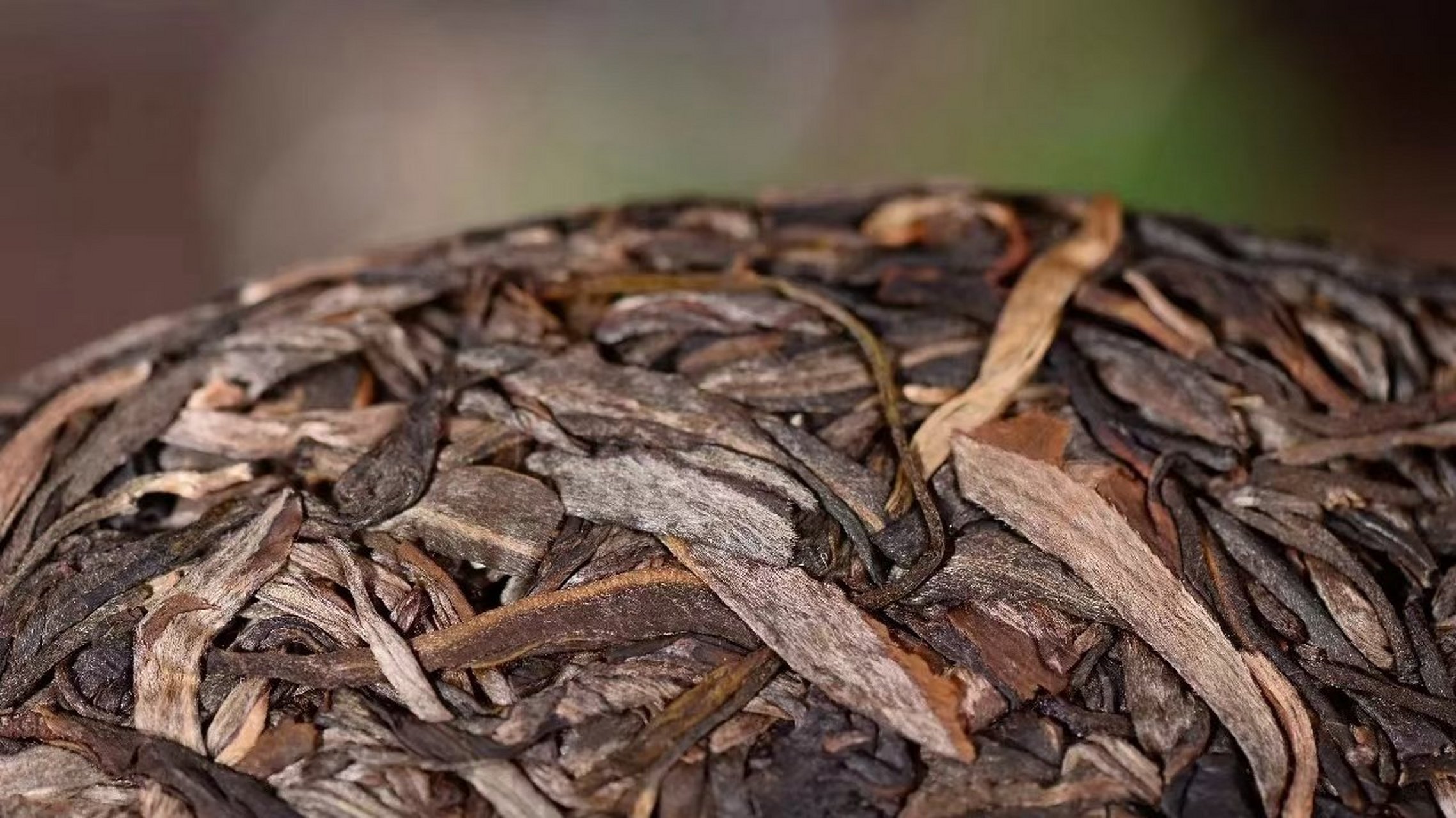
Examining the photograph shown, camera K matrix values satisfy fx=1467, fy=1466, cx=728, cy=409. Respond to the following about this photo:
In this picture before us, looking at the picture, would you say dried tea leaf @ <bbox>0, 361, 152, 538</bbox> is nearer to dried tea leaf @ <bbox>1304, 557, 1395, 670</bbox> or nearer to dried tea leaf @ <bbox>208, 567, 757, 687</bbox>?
dried tea leaf @ <bbox>208, 567, 757, 687</bbox>

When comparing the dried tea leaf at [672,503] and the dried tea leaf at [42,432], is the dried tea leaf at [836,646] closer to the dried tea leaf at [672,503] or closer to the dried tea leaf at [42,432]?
the dried tea leaf at [672,503]

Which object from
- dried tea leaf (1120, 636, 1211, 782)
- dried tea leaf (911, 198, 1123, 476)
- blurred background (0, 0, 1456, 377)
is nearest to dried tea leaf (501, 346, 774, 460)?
dried tea leaf (911, 198, 1123, 476)

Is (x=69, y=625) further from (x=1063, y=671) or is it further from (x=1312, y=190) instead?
(x=1312, y=190)

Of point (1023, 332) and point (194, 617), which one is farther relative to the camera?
point (1023, 332)

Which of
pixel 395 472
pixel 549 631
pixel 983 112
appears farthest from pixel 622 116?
pixel 549 631

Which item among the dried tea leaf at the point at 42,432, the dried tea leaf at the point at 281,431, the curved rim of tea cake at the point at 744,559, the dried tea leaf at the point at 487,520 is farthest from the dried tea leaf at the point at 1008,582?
the dried tea leaf at the point at 42,432

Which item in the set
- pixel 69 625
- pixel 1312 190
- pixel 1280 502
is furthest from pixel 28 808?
pixel 1312 190

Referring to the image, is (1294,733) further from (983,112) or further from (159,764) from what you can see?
(983,112)
